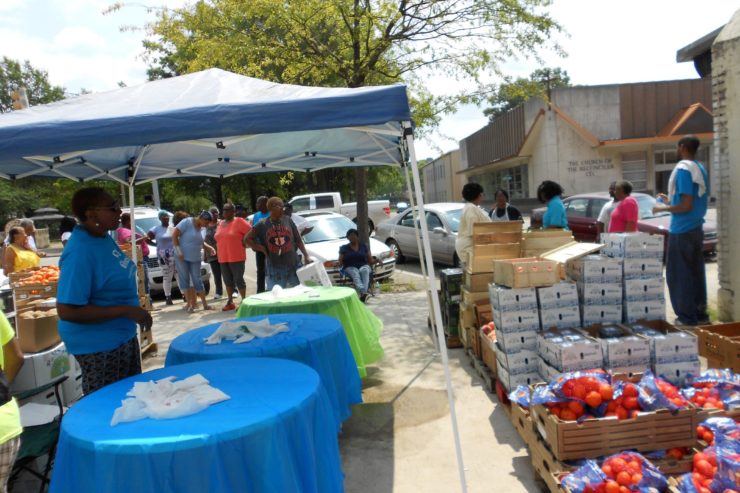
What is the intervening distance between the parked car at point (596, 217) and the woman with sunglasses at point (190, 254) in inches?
253

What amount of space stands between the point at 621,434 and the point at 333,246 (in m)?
7.77

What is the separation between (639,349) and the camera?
3832 mm

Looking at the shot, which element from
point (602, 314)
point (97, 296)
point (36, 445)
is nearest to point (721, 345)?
point (602, 314)

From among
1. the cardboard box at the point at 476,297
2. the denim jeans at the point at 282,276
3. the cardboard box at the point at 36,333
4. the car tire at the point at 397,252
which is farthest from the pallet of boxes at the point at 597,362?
the car tire at the point at 397,252

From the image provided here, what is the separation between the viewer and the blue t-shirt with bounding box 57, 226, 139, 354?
305cm

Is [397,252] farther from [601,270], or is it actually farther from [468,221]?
[601,270]

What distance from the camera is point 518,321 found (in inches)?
169

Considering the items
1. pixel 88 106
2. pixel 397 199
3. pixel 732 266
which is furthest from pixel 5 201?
pixel 397 199

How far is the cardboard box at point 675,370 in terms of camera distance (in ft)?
12.6

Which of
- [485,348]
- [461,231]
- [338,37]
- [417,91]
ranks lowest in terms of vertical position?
[485,348]

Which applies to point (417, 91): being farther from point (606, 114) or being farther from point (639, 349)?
point (606, 114)

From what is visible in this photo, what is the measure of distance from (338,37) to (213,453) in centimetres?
907

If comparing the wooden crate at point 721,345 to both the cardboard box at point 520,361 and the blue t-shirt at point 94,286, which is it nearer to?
the cardboard box at point 520,361

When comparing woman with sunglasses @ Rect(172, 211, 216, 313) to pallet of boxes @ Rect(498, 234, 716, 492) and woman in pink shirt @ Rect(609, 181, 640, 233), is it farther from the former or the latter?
woman in pink shirt @ Rect(609, 181, 640, 233)
